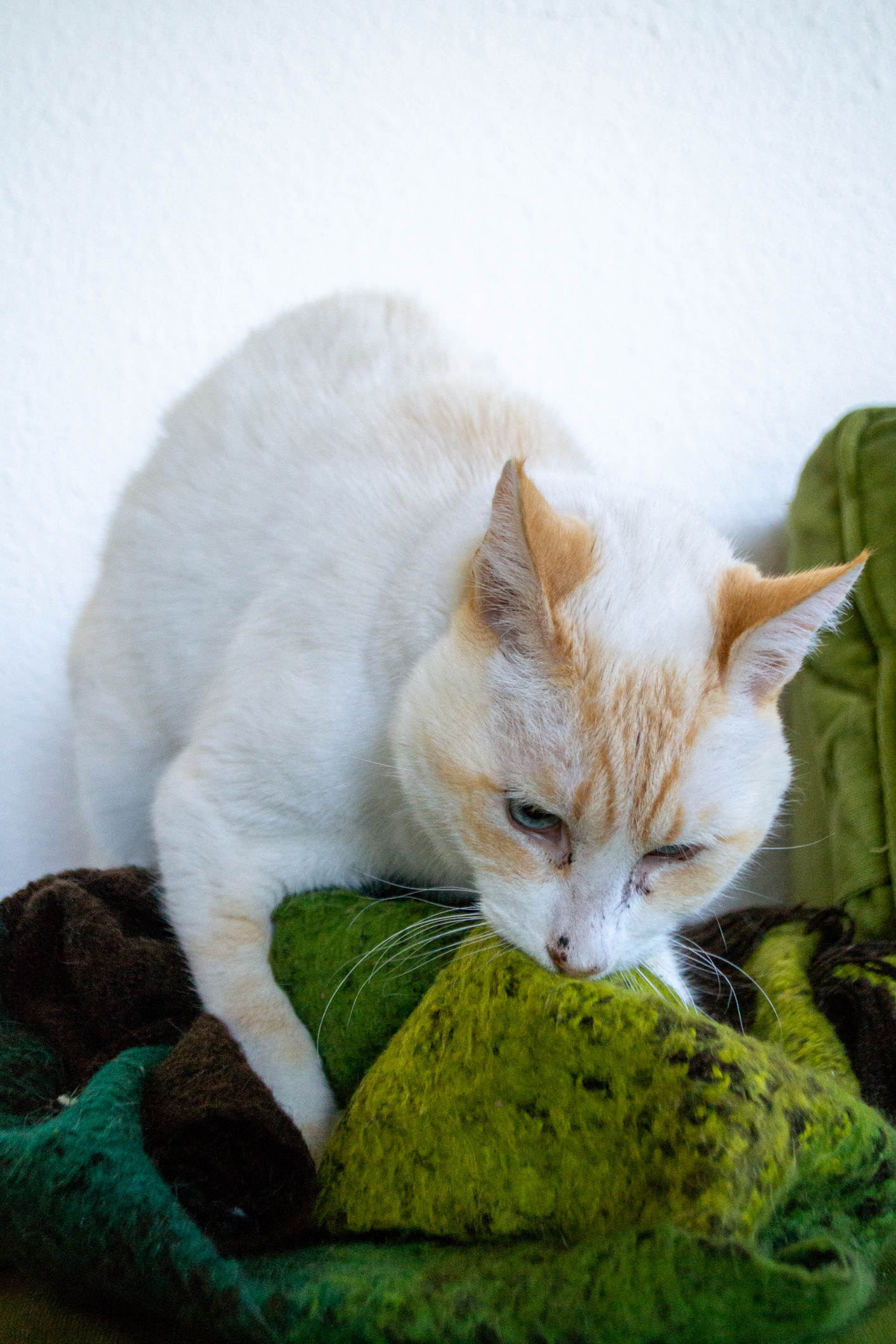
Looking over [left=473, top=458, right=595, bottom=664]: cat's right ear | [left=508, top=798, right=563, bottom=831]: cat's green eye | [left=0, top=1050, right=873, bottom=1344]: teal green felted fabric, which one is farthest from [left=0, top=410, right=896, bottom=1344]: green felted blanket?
[left=473, top=458, right=595, bottom=664]: cat's right ear

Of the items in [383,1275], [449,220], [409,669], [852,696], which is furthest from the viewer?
[449,220]

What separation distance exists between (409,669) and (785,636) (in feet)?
1.17

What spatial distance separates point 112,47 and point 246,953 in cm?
134

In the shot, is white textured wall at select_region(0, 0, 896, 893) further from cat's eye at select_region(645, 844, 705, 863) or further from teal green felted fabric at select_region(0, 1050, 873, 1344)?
teal green felted fabric at select_region(0, 1050, 873, 1344)

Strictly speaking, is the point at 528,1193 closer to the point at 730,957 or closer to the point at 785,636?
the point at 785,636

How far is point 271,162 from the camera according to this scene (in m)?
1.53

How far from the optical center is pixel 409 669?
98cm

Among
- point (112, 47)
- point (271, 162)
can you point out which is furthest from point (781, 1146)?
point (112, 47)

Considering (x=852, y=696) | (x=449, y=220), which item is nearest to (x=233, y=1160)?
(x=852, y=696)

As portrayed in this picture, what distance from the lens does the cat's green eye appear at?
85cm

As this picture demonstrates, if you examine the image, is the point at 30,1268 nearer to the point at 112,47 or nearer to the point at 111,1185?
the point at 111,1185

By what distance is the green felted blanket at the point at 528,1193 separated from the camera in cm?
55

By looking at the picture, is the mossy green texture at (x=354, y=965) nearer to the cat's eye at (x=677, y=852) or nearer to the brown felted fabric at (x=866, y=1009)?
the cat's eye at (x=677, y=852)

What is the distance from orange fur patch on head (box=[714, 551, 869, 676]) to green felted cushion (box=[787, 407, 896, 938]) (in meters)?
0.48
